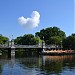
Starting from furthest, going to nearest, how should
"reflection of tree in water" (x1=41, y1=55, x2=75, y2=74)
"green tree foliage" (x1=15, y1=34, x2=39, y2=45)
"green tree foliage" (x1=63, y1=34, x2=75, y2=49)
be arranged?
"green tree foliage" (x1=15, y1=34, x2=39, y2=45) → "green tree foliage" (x1=63, y1=34, x2=75, y2=49) → "reflection of tree in water" (x1=41, y1=55, x2=75, y2=74)

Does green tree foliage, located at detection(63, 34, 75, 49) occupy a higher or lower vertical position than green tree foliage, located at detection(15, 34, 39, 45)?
lower

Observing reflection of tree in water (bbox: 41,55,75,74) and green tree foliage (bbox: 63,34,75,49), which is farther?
green tree foliage (bbox: 63,34,75,49)

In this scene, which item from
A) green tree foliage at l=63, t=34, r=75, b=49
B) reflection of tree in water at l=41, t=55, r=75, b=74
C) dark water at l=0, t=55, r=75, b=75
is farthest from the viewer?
green tree foliage at l=63, t=34, r=75, b=49

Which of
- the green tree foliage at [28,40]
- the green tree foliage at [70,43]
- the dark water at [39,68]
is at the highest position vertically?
the green tree foliage at [28,40]

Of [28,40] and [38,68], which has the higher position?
[28,40]

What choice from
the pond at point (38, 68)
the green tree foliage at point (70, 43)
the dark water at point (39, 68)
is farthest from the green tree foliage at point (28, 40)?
the dark water at point (39, 68)

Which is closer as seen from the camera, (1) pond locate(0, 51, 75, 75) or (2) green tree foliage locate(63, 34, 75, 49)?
(1) pond locate(0, 51, 75, 75)

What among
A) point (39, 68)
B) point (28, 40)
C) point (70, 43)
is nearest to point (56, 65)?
point (39, 68)

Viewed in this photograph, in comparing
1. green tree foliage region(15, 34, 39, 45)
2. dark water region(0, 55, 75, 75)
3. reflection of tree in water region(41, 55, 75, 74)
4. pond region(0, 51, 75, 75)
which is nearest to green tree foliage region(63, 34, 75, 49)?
green tree foliage region(15, 34, 39, 45)

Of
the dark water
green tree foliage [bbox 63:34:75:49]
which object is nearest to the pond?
the dark water

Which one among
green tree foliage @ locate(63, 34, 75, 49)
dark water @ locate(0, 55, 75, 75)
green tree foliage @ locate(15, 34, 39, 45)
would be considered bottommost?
dark water @ locate(0, 55, 75, 75)

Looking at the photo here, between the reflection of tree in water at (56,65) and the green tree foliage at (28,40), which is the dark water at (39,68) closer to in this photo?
the reflection of tree in water at (56,65)

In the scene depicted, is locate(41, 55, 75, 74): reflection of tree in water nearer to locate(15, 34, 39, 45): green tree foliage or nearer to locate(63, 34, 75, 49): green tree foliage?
locate(63, 34, 75, 49): green tree foliage

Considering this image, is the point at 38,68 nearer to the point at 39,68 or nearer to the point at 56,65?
the point at 39,68
